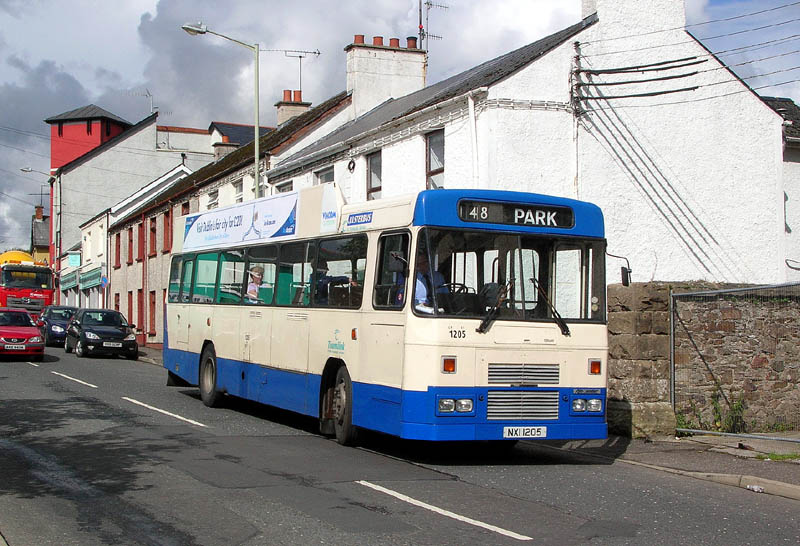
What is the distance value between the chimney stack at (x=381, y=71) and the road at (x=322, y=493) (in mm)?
19641

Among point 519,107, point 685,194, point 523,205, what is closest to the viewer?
point 523,205

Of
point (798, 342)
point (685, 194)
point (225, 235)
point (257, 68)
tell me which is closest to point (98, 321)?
point (257, 68)

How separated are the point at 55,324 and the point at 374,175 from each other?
769 inches

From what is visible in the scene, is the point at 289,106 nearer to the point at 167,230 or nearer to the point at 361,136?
the point at 167,230

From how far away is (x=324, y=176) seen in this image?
27906 mm

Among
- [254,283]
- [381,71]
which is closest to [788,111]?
[381,71]

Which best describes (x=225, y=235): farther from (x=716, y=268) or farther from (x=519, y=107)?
(x=716, y=268)

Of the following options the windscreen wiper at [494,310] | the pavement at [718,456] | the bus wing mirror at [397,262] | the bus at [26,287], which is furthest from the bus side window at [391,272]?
the bus at [26,287]

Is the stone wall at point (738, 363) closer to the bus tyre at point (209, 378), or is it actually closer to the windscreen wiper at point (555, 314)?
the windscreen wiper at point (555, 314)

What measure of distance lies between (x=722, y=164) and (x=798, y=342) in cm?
764

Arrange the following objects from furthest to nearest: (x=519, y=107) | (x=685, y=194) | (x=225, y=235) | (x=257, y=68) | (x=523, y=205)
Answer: (x=257, y=68) < (x=685, y=194) < (x=519, y=107) < (x=225, y=235) < (x=523, y=205)

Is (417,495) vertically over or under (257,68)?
under

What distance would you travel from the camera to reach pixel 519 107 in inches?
765

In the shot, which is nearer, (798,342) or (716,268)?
(798,342)
